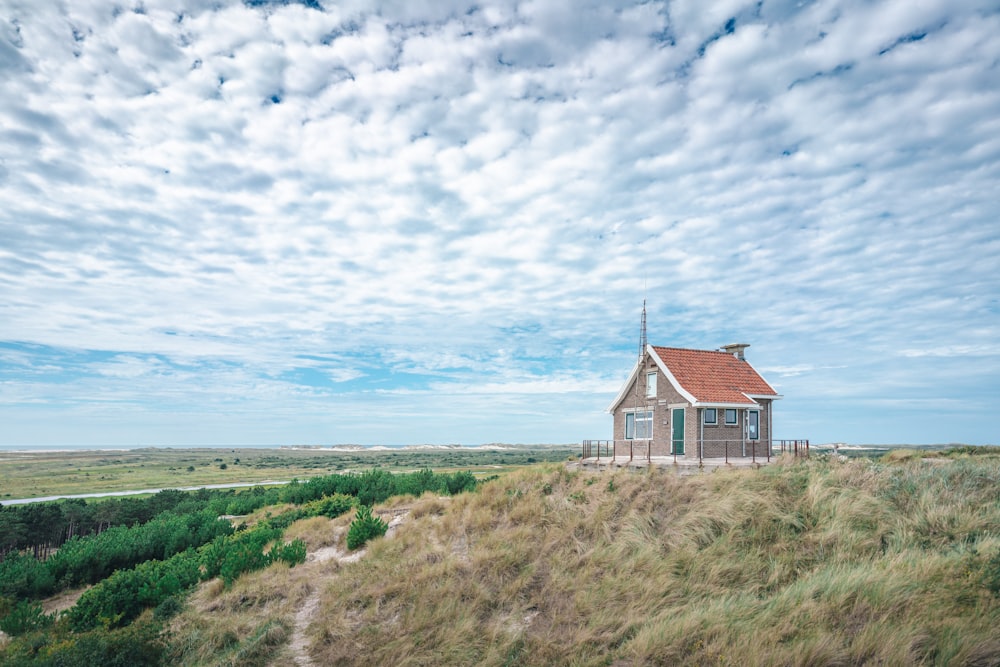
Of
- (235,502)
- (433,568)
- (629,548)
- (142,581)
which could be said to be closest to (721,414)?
(629,548)

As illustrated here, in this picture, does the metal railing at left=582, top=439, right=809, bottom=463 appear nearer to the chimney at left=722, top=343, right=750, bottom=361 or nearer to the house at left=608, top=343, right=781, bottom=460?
the house at left=608, top=343, right=781, bottom=460

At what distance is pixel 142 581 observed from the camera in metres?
13.4

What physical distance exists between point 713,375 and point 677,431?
383 cm

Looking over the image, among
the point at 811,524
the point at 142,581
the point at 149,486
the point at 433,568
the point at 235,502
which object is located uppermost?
the point at 811,524

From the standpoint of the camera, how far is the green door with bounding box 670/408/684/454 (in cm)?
2645

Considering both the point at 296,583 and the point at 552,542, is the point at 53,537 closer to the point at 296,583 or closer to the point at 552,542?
the point at 296,583

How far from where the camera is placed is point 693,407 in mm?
25734

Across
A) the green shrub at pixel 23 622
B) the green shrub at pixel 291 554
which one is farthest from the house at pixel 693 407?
the green shrub at pixel 23 622

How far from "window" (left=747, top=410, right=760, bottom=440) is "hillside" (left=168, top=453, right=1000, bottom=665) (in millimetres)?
11940

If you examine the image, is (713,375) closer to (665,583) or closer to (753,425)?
(753,425)

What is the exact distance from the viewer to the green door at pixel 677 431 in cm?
2645

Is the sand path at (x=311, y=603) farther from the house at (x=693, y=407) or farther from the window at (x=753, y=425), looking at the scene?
the window at (x=753, y=425)

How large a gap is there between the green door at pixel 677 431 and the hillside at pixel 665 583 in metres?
10.4

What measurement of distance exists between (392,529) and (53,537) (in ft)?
121
